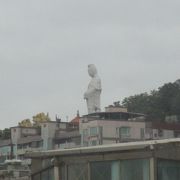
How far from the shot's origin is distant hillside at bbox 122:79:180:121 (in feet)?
392

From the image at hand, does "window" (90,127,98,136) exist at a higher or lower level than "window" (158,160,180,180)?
higher

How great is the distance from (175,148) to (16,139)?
84.6 meters

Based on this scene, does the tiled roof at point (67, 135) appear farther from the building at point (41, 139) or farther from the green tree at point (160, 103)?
the green tree at point (160, 103)

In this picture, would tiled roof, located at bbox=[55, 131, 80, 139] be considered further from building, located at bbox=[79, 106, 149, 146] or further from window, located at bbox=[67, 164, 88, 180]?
window, located at bbox=[67, 164, 88, 180]

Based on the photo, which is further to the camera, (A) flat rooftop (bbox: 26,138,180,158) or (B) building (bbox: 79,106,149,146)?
(B) building (bbox: 79,106,149,146)

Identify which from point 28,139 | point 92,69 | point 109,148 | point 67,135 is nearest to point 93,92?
point 92,69

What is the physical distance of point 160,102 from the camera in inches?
4847

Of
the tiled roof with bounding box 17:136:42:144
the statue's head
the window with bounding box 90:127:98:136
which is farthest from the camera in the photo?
the tiled roof with bounding box 17:136:42:144

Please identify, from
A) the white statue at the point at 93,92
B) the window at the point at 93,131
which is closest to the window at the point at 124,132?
the window at the point at 93,131

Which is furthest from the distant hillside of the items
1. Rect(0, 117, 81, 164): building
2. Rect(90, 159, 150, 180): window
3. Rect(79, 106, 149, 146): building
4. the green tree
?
Rect(90, 159, 150, 180): window


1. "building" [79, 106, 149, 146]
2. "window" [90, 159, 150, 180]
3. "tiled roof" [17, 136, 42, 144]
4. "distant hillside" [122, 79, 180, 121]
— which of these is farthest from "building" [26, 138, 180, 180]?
"distant hillside" [122, 79, 180, 121]

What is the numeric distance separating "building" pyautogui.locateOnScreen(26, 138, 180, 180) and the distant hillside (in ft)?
318

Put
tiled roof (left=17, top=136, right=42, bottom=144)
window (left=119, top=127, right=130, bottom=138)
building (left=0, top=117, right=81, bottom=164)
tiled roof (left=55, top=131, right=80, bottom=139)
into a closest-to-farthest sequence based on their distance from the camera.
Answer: window (left=119, top=127, right=130, bottom=138), tiled roof (left=55, top=131, right=80, bottom=139), building (left=0, top=117, right=81, bottom=164), tiled roof (left=17, top=136, right=42, bottom=144)

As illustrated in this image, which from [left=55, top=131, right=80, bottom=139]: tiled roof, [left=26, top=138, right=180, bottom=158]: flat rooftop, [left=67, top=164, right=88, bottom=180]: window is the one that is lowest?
[left=67, top=164, right=88, bottom=180]: window
